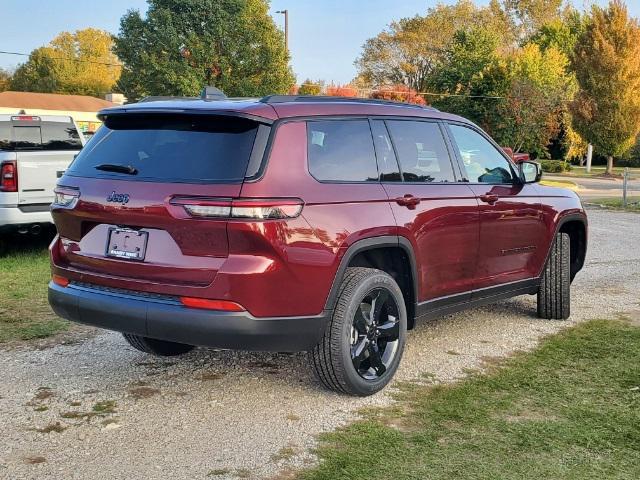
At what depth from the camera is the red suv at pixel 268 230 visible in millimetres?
3750

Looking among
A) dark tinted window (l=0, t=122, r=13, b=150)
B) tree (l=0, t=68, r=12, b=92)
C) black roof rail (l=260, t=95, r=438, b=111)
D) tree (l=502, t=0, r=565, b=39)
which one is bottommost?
dark tinted window (l=0, t=122, r=13, b=150)

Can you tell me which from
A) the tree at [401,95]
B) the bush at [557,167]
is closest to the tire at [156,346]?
the bush at [557,167]

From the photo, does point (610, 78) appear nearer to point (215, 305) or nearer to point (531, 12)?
point (215, 305)

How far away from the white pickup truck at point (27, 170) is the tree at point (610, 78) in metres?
28.7

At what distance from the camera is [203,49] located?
1793 inches

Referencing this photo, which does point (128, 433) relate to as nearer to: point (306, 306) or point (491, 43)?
point (306, 306)

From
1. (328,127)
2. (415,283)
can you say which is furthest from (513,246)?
(328,127)

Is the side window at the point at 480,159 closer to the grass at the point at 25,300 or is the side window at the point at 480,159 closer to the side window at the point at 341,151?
the side window at the point at 341,151

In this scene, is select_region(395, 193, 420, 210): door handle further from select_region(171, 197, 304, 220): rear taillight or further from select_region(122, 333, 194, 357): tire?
select_region(122, 333, 194, 357): tire

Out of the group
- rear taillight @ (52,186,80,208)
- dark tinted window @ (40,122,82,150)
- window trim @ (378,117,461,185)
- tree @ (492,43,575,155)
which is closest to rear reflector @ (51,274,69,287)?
rear taillight @ (52,186,80,208)

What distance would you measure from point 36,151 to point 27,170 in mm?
324

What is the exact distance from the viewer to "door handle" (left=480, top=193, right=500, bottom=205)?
5.30 meters

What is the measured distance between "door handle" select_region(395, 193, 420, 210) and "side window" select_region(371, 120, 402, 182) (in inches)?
5.1

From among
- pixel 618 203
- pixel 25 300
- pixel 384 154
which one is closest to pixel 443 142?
pixel 384 154
